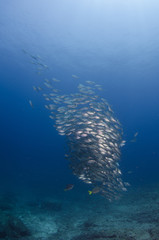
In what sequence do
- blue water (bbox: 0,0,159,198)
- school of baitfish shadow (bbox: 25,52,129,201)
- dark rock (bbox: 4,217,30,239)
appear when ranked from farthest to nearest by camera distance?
blue water (bbox: 0,0,159,198), school of baitfish shadow (bbox: 25,52,129,201), dark rock (bbox: 4,217,30,239)

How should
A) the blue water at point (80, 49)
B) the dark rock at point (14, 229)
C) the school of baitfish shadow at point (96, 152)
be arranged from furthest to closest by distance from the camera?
1. the blue water at point (80, 49)
2. the school of baitfish shadow at point (96, 152)
3. the dark rock at point (14, 229)

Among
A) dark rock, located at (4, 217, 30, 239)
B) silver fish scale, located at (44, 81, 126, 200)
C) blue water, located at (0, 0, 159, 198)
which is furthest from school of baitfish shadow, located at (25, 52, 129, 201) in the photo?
dark rock, located at (4, 217, 30, 239)

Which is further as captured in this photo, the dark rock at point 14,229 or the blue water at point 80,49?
the blue water at point 80,49

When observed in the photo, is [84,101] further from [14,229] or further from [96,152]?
[14,229]

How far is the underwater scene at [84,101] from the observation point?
7.57 m

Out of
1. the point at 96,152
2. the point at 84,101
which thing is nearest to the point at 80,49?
the point at 84,101

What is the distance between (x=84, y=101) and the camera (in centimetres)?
1142

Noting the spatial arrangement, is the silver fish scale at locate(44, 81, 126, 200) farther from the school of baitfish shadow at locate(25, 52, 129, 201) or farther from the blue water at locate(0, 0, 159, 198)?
the blue water at locate(0, 0, 159, 198)

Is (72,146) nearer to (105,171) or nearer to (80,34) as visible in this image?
(105,171)

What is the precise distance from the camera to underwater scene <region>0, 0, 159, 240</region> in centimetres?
757

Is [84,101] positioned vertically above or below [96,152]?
above

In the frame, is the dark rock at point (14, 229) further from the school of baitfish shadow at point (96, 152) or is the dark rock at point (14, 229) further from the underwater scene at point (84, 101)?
the school of baitfish shadow at point (96, 152)

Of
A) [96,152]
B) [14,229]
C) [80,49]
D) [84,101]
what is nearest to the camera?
[14,229]

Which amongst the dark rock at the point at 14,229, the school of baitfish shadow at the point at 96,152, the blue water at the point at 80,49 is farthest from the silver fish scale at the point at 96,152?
the dark rock at the point at 14,229
